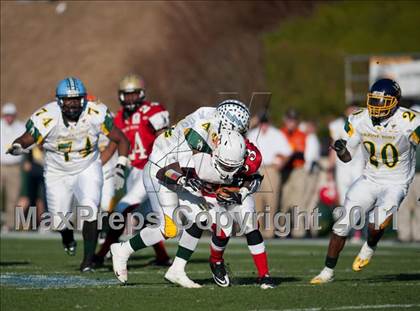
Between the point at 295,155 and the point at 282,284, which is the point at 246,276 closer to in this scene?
the point at 282,284

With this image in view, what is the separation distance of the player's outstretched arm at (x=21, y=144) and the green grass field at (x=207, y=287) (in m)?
1.18

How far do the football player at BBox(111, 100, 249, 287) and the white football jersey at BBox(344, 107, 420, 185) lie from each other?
1516mm

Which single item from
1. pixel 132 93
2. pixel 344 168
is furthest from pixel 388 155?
pixel 344 168

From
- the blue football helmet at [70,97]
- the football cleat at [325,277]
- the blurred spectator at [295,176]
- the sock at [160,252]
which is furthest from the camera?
the blurred spectator at [295,176]

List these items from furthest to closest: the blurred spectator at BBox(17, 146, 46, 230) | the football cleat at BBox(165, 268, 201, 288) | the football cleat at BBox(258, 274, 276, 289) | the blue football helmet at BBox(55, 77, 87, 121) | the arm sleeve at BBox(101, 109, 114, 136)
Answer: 1. the blurred spectator at BBox(17, 146, 46, 230)
2. the arm sleeve at BBox(101, 109, 114, 136)
3. the blue football helmet at BBox(55, 77, 87, 121)
4. the football cleat at BBox(165, 268, 201, 288)
5. the football cleat at BBox(258, 274, 276, 289)

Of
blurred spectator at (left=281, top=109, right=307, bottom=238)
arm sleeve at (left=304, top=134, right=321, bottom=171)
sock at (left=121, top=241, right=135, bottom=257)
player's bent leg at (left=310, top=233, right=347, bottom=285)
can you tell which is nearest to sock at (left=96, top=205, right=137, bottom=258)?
sock at (left=121, top=241, right=135, bottom=257)

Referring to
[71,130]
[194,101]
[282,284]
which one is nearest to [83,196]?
[71,130]

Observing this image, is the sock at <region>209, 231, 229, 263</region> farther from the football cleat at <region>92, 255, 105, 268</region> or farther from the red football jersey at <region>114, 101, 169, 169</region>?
the red football jersey at <region>114, 101, 169, 169</region>

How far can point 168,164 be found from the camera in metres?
9.07

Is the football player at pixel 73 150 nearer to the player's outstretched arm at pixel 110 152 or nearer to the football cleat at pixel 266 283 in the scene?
the player's outstretched arm at pixel 110 152

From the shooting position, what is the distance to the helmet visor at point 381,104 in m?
9.54

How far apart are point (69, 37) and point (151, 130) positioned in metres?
8.68

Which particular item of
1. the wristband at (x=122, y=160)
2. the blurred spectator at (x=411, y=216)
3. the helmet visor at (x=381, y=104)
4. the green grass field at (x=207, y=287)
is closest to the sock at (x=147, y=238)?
the green grass field at (x=207, y=287)

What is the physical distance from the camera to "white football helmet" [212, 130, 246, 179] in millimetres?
8344
